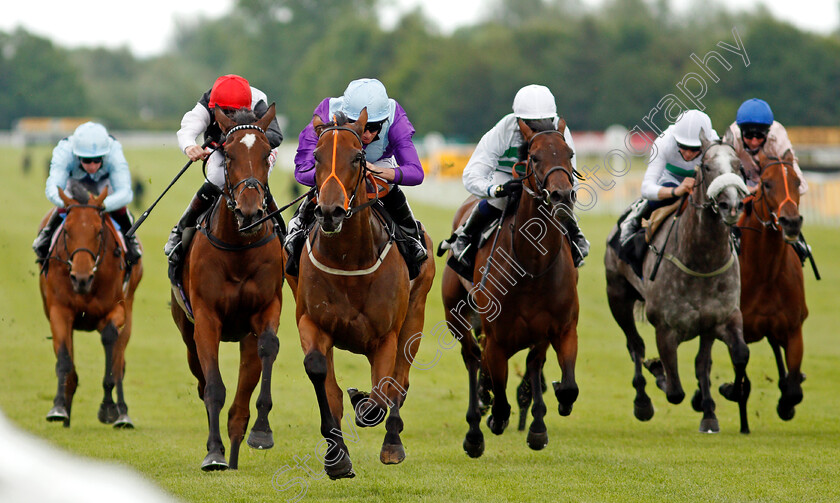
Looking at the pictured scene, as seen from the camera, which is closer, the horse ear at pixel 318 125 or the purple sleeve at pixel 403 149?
the horse ear at pixel 318 125

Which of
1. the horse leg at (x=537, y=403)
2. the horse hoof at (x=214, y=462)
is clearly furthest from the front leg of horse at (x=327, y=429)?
the horse leg at (x=537, y=403)

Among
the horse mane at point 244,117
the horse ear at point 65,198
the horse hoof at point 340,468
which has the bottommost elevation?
the horse hoof at point 340,468

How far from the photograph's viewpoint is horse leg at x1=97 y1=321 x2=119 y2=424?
955cm

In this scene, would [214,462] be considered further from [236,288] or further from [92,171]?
[92,171]

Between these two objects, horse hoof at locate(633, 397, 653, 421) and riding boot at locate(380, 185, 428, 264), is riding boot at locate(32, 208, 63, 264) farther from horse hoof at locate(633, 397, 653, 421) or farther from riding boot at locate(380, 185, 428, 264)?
horse hoof at locate(633, 397, 653, 421)

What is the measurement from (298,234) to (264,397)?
43.2 inches

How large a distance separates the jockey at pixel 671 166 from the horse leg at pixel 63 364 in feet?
15.7

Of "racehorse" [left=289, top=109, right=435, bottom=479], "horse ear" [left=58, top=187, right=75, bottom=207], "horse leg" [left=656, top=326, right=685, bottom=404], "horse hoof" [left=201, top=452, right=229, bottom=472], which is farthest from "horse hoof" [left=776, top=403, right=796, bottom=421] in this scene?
"horse ear" [left=58, top=187, right=75, bottom=207]

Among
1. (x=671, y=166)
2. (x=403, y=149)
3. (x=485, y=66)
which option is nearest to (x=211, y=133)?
(x=403, y=149)

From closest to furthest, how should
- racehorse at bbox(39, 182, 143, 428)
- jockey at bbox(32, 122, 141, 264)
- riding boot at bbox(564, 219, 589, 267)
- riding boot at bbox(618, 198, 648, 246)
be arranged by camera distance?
riding boot at bbox(564, 219, 589, 267), racehorse at bbox(39, 182, 143, 428), riding boot at bbox(618, 198, 648, 246), jockey at bbox(32, 122, 141, 264)

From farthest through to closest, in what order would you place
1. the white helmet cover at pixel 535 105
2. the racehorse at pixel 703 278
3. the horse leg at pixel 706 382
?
the horse leg at pixel 706 382 → the racehorse at pixel 703 278 → the white helmet cover at pixel 535 105

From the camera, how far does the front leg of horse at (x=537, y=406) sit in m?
7.08

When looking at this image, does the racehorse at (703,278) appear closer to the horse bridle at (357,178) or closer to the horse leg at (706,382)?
the horse leg at (706,382)

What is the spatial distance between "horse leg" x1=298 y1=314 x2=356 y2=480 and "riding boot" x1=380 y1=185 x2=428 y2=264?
0.89 meters
